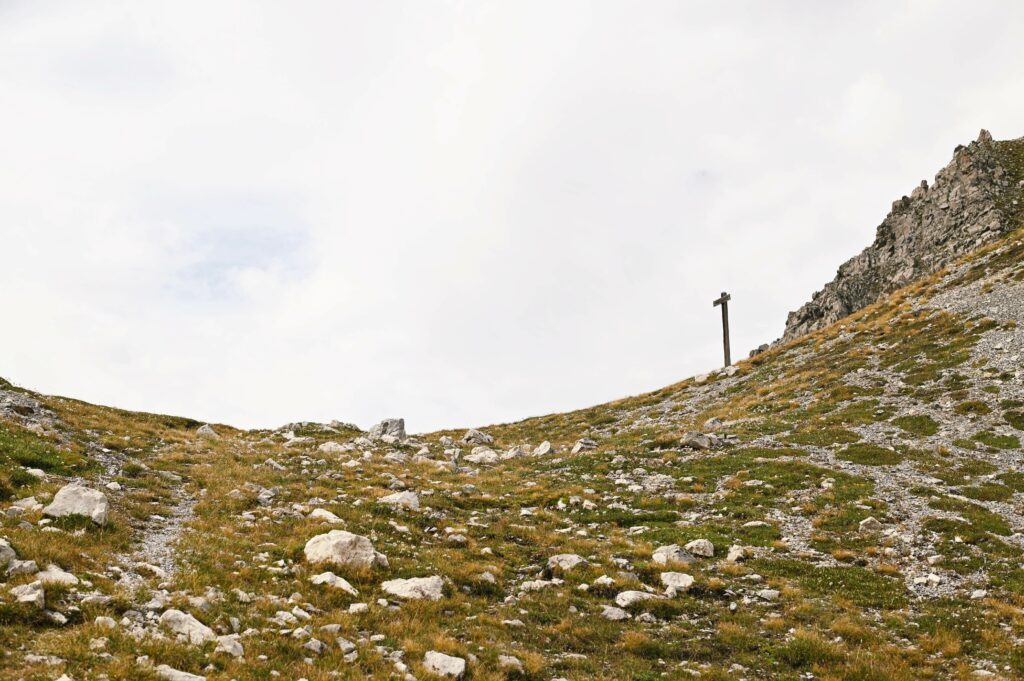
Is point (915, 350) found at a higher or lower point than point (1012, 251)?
lower

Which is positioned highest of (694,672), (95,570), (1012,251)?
(1012,251)

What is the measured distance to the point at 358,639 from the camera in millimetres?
12734

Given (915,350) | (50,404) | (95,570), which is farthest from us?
(915,350)

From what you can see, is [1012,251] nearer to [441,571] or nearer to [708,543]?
[708,543]

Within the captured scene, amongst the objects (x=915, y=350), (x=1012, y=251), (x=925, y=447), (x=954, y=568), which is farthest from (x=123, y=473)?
(x=1012, y=251)

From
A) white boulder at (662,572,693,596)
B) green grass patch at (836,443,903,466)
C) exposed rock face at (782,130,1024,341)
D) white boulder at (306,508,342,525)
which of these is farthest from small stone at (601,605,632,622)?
exposed rock face at (782,130,1024,341)

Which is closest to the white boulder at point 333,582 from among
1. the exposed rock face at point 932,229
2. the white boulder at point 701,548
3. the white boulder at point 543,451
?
the white boulder at point 701,548

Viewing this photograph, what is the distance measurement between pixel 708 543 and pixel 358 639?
13.5 meters

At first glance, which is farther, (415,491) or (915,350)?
(915,350)

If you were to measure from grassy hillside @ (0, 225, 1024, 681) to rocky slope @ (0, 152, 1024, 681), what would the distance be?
0.30ft

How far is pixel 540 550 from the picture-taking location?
21.3 m

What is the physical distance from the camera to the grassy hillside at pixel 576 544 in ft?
41.3

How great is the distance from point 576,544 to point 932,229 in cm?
8599

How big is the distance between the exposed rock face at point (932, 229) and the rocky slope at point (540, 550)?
4476cm
